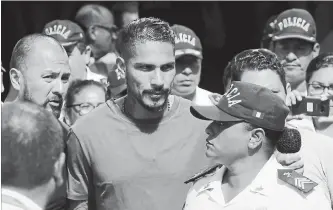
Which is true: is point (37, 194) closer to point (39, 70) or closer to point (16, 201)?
point (16, 201)

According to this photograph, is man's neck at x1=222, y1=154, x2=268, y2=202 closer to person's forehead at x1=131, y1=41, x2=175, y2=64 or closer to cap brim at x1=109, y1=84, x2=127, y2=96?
person's forehead at x1=131, y1=41, x2=175, y2=64

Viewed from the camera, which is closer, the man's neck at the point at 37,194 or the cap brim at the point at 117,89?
the man's neck at the point at 37,194

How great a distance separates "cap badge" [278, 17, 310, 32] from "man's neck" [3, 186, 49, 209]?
130 inches

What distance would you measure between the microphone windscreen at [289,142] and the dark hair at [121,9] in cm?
368

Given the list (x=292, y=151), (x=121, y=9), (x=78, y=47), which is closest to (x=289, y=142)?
(x=292, y=151)

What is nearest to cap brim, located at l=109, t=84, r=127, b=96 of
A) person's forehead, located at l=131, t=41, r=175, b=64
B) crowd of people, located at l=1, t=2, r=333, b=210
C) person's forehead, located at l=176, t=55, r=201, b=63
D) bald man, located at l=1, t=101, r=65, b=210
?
person's forehead, located at l=176, t=55, r=201, b=63

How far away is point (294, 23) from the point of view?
575 cm

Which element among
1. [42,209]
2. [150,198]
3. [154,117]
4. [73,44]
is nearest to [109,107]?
[154,117]

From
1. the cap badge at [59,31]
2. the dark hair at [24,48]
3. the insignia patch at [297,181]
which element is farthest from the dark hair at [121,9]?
the insignia patch at [297,181]

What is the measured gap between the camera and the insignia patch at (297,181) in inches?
129

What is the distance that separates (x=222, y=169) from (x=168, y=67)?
0.57 meters

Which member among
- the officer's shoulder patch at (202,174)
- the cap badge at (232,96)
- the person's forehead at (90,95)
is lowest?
the person's forehead at (90,95)

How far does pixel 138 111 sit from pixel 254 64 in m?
0.72

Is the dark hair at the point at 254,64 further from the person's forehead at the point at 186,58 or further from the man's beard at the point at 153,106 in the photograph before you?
the person's forehead at the point at 186,58
